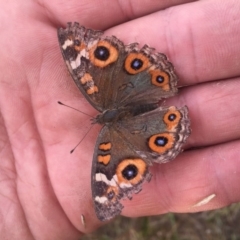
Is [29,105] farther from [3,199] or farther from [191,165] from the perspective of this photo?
[191,165]

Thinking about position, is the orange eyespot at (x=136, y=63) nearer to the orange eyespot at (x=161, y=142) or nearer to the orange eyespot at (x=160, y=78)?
the orange eyespot at (x=160, y=78)

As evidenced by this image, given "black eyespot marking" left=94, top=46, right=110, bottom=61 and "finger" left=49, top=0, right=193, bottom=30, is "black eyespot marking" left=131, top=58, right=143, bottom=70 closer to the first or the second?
"black eyespot marking" left=94, top=46, right=110, bottom=61

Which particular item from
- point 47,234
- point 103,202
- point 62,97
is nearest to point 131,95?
point 62,97

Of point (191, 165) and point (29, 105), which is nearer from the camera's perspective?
point (191, 165)

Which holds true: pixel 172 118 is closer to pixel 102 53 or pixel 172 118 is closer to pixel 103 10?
pixel 102 53

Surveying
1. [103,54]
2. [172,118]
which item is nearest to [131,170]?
[172,118]

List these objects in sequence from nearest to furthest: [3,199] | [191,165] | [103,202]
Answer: [103,202] < [191,165] < [3,199]

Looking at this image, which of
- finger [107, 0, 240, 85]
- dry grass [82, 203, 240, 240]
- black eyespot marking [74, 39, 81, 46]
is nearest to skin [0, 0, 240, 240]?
finger [107, 0, 240, 85]
